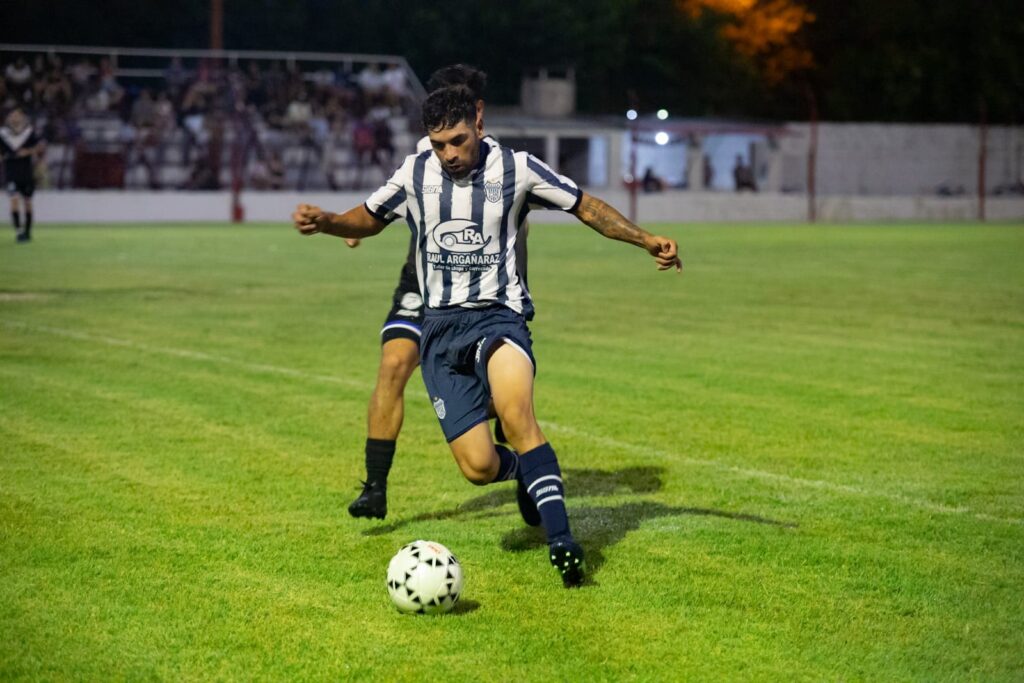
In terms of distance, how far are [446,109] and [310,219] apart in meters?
0.76

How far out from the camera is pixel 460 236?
19.6 feet

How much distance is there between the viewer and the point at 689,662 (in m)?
4.62

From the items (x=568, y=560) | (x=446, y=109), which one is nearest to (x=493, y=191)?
(x=446, y=109)

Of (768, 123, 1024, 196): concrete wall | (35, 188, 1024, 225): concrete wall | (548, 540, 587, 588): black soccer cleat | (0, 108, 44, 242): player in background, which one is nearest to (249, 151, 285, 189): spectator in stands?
(35, 188, 1024, 225): concrete wall

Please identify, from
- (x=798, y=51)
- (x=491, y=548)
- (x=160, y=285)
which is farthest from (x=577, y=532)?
(x=798, y=51)

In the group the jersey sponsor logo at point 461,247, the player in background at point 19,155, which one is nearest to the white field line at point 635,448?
the jersey sponsor logo at point 461,247

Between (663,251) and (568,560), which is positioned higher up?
(663,251)

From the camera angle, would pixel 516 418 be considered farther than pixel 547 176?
No

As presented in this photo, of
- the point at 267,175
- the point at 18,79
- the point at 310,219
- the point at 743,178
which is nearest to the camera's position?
the point at 310,219

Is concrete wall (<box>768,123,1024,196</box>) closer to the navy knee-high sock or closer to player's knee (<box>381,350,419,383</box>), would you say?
player's knee (<box>381,350,419,383</box>)

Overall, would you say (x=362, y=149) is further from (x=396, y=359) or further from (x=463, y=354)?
(x=463, y=354)

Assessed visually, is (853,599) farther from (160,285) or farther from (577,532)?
(160,285)

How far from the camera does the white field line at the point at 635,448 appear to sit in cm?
695

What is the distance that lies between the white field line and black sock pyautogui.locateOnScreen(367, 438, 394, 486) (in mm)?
1953
